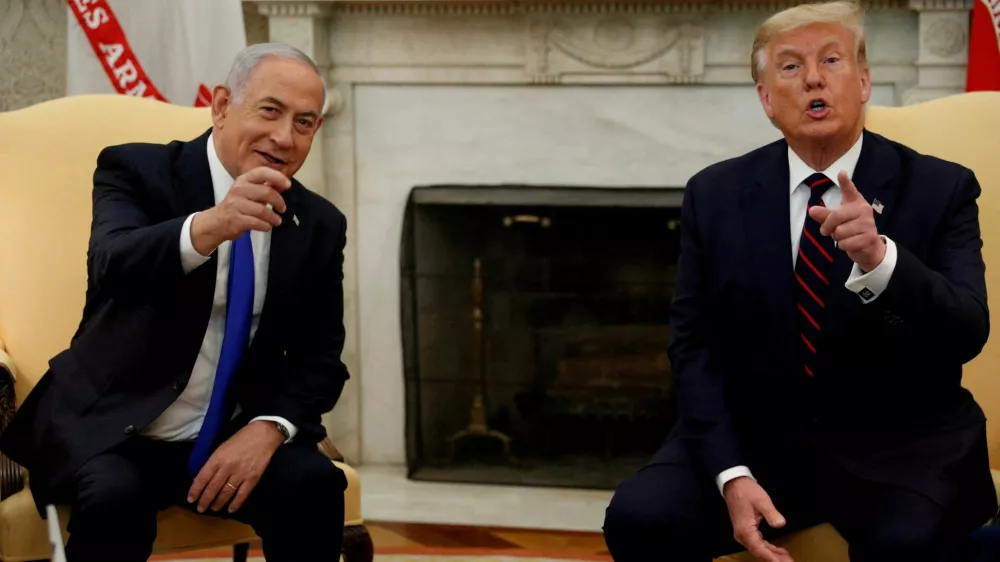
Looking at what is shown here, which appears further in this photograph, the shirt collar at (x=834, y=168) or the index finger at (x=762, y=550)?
the shirt collar at (x=834, y=168)

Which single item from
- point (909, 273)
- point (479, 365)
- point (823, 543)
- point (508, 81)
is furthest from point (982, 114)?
point (479, 365)

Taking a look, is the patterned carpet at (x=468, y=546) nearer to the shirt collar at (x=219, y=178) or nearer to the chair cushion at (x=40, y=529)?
the chair cushion at (x=40, y=529)

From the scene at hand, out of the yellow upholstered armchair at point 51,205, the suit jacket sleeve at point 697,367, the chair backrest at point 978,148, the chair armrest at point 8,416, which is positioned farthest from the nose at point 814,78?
the chair armrest at point 8,416

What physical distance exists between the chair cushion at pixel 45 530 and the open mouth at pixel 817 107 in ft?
3.33

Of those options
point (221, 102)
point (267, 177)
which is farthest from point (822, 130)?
point (221, 102)

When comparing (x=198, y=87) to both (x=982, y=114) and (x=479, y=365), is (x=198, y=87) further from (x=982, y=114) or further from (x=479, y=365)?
(x=982, y=114)

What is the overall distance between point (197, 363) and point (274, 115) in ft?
1.25

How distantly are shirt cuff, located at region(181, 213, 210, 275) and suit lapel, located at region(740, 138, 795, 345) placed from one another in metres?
0.75

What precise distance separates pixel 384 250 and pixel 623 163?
0.72m

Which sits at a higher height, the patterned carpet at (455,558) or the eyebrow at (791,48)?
the eyebrow at (791,48)

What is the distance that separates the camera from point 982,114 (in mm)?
1955

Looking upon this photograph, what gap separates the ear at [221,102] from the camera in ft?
5.67

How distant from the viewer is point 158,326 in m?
1.69

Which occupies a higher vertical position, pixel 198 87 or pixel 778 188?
pixel 198 87
